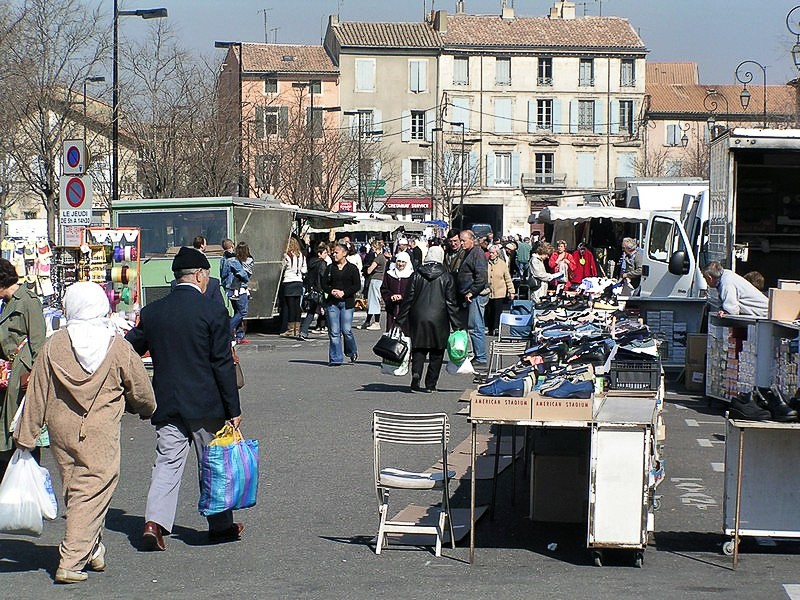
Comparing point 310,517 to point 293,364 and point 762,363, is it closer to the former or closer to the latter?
point 762,363

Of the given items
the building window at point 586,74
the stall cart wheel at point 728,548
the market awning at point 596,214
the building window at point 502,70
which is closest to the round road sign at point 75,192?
the stall cart wheel at point 728,548

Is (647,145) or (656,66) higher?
(656,66)

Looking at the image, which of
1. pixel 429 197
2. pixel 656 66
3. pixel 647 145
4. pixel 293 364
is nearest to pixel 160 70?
pixel 293 364

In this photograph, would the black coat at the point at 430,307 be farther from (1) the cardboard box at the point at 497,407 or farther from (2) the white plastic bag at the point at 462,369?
(1) the cardboard box at the point at 497,407

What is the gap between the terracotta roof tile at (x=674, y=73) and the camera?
106250 millimetres

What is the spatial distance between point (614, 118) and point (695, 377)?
72.8 m

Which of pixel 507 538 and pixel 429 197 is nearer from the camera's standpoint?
pixel 507 538

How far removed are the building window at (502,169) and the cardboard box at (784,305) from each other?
76.7 m

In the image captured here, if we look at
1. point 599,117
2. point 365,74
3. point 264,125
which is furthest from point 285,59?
point 264,125

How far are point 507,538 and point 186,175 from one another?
101ft

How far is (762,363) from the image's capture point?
13.9 metres

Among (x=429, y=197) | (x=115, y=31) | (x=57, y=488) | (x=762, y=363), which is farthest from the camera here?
(x=429, y=197)

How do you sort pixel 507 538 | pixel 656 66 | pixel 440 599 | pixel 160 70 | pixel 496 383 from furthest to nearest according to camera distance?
pixel 656 66 < pixel 160 70 < pixel 507 538 < pixel 496 383 < pixel 440 599

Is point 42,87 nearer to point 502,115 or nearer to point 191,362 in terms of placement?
point 191,362
